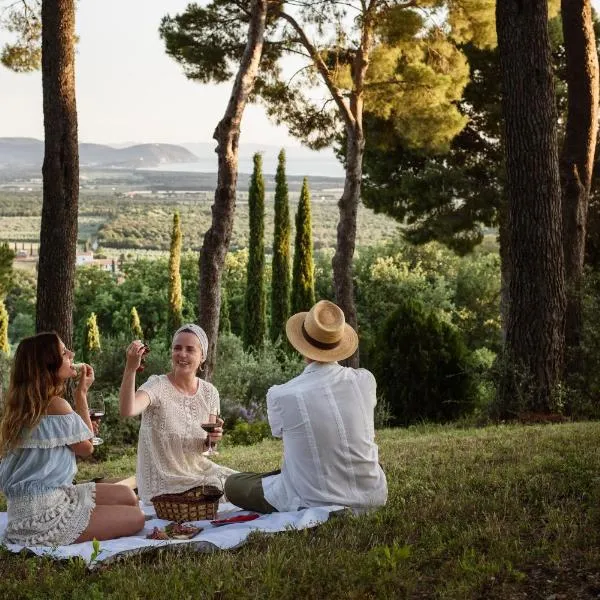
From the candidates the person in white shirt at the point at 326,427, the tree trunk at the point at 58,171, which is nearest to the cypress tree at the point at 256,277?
the tree trunk at the point at 58,171

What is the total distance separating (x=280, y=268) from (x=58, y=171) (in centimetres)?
2116

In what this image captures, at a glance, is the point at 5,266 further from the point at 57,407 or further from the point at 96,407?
the point at 57,407

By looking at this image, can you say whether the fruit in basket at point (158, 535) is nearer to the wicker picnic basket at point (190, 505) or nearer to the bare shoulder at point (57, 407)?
the wicker picnic basket at point (190, 505)

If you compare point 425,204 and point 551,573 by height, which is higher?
point 425,204

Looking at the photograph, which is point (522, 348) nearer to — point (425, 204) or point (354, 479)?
point (354, 479)

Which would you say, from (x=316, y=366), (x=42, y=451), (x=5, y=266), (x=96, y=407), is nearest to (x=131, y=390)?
(x=96, y=407)

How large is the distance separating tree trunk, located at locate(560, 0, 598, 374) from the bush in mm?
2267

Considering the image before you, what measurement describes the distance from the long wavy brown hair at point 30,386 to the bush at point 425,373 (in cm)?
938

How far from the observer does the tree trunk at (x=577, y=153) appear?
11.9 m

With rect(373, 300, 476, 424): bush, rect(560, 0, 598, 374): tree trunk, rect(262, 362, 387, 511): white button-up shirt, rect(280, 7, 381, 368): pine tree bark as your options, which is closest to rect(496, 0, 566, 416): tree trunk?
rect(560, 0, 598, 374): tree trunk

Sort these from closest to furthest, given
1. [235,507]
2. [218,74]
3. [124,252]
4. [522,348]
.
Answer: [235,507] → [522,348] → [218,74] → [124,252]

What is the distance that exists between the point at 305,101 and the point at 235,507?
13822 mm

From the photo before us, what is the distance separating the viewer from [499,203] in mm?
20406

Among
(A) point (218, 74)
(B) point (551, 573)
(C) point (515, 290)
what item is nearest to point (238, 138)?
(C) point (515, 290)
